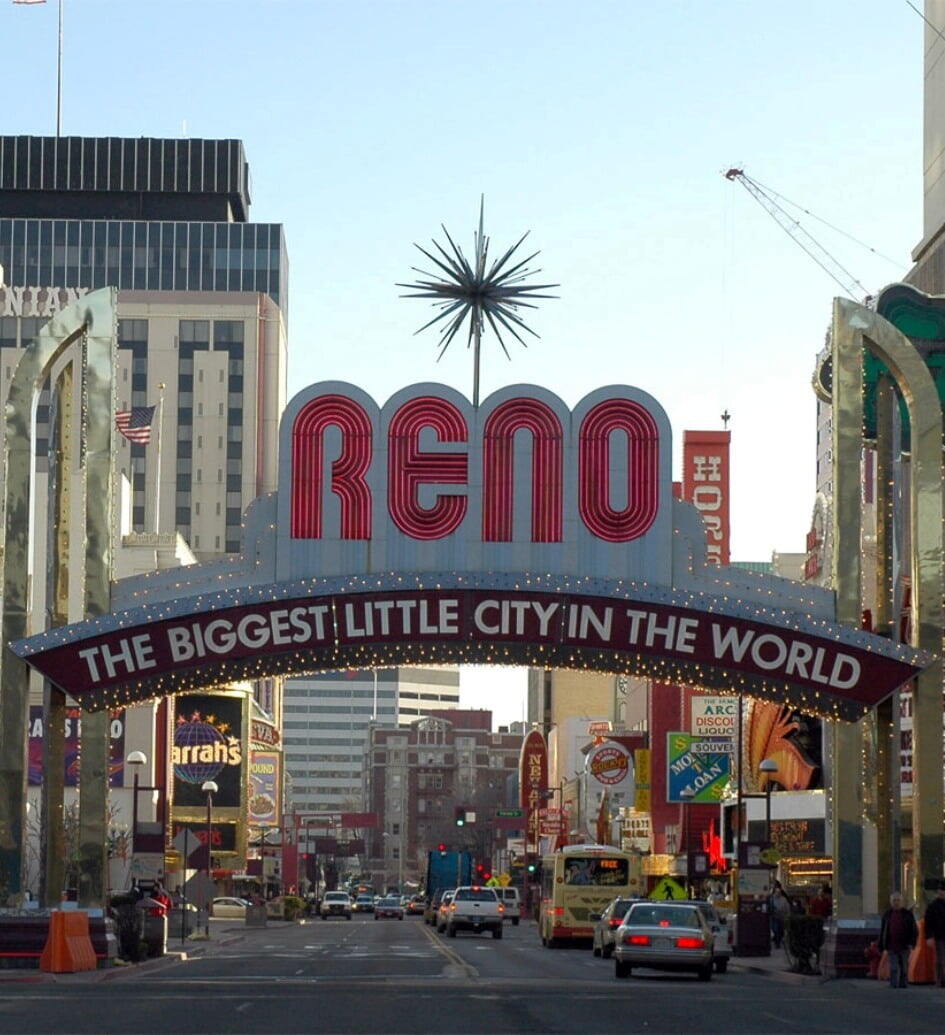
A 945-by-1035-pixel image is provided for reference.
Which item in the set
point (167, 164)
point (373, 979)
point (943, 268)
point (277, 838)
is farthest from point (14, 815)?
point (167, 164)

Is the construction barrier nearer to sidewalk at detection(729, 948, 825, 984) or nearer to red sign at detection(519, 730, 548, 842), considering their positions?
sidewalk at detection(729, 948, 825, 984)

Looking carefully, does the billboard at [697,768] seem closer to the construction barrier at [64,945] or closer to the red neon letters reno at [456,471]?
the red neon letters reno at [456,471]

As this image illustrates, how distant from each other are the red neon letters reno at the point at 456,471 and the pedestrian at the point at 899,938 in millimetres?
8301

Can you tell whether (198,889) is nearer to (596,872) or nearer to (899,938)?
(596,872)

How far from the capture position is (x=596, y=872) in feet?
194

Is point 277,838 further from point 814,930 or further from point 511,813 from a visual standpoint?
point 814,930

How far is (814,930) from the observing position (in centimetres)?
3966

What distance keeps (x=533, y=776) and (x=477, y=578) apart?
360 feet

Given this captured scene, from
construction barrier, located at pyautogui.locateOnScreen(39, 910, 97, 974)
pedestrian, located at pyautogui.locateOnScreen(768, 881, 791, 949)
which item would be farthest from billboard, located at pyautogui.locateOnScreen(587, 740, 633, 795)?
construction barrier, located at pyautogui.locateOnScreen(39, 910, 97, 974)

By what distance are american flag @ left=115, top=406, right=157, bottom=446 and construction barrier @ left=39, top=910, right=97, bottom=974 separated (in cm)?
4745

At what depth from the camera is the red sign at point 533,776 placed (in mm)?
143375

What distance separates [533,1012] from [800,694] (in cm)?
1242

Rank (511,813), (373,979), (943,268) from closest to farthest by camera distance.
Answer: (373,979), (943,268), (511,813)

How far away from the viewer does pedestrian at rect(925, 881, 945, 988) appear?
33781 mm
